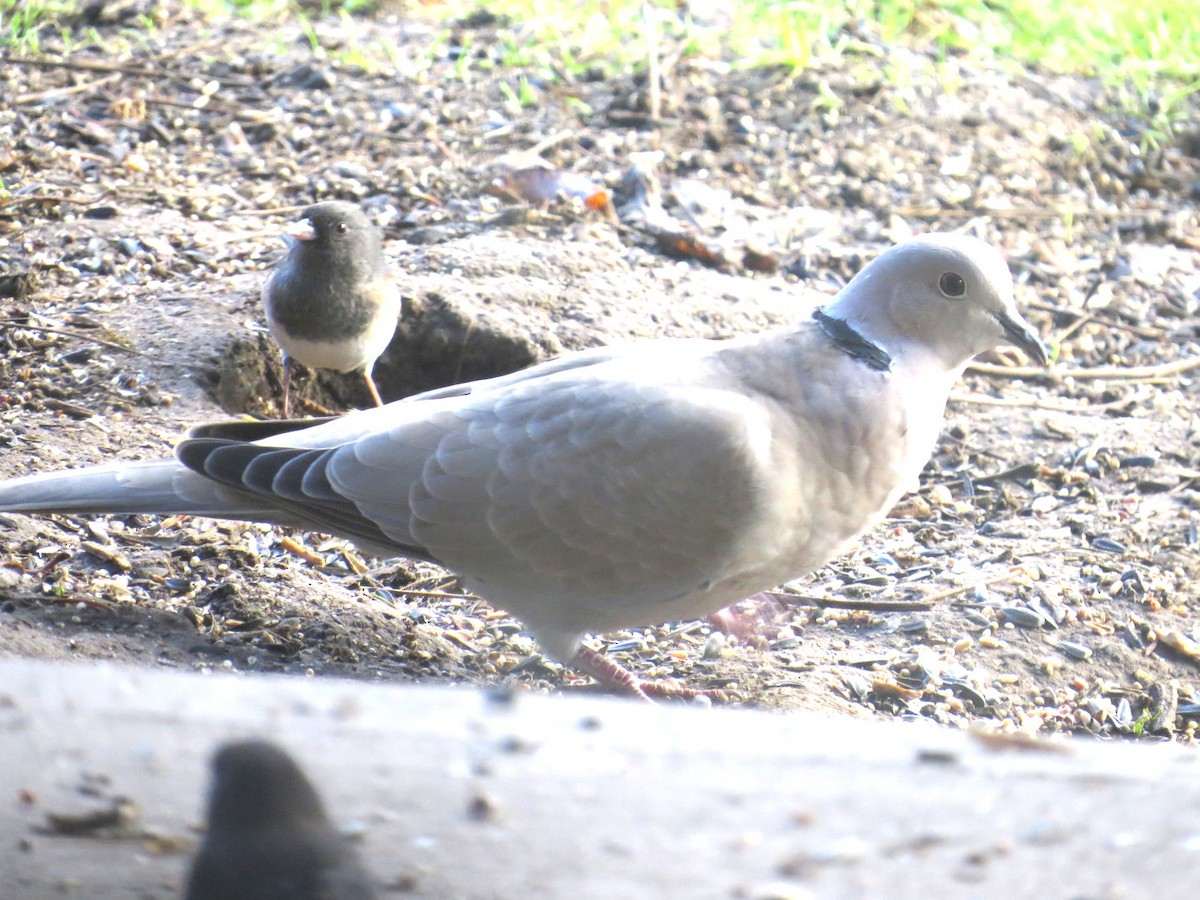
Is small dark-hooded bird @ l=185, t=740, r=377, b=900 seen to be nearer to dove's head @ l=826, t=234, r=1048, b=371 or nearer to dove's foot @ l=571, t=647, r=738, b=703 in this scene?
dove's foot @ l=571, t=647, r=738, b=703

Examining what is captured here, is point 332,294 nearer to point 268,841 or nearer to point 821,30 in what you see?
point 268,841

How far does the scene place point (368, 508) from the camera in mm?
2840

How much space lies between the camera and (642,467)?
271 centimetres

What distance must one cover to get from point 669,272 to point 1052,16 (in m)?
3.87

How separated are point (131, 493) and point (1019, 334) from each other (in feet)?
6.31

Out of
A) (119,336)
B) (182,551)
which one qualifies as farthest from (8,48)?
(182,551)

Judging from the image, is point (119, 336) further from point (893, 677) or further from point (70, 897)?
point (70, 897)

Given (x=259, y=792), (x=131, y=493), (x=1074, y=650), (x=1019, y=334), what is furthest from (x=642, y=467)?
(x=259, y=792)

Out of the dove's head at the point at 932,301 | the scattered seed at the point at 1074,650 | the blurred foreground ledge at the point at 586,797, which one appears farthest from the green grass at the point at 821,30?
the blurred foreground ledge at the point at 586,797

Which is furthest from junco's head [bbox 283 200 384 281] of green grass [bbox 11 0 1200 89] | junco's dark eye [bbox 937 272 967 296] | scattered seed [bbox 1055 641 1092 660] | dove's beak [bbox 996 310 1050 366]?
green grass [bbox 11 0 1200 89]

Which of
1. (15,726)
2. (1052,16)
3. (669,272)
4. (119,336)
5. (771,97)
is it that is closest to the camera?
(15,726)

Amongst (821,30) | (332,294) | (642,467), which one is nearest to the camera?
(642,467)

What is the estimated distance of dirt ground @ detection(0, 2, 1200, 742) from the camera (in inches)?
121

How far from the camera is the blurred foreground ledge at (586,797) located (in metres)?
1.24
